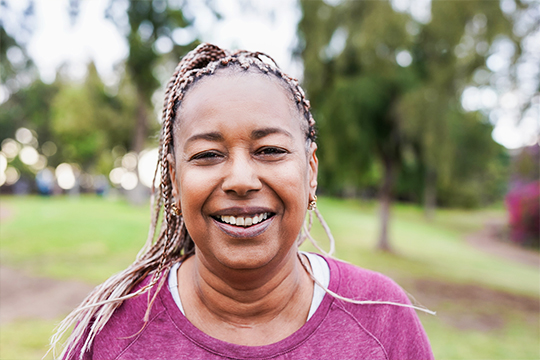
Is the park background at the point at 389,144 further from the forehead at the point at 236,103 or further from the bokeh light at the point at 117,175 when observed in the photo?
the bokeh light at the point at 117,175

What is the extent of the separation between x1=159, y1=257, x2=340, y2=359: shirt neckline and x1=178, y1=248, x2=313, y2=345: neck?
5cm

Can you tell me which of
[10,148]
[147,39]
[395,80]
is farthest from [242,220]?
[10,148]

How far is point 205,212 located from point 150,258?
1.62 ft

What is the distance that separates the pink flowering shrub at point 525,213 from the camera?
1722 cm

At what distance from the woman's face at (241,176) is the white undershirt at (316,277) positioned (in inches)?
10.5

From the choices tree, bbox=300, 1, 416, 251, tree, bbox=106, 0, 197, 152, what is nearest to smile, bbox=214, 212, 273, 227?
tree, bbox=300, 1, 416, 251

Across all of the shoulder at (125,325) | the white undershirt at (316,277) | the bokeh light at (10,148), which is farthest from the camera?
the bokeh light at (10,148)

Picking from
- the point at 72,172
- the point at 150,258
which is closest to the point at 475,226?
the point at 150,258

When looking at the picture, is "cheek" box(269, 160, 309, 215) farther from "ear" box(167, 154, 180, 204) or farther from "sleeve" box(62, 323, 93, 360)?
"sleeve" box(62, 323, 93, 360)

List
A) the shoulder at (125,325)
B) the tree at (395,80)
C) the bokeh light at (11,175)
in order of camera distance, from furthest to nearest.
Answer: the bokeh light at (11,175) < the tree at (395,80) < the shoulder at (125,325)

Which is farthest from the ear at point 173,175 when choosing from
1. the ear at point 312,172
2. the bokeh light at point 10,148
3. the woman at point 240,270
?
the bokeh light at point 10,148

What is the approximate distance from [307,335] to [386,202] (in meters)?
10.5

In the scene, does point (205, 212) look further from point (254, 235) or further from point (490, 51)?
point (490, 51)

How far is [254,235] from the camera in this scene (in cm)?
136
